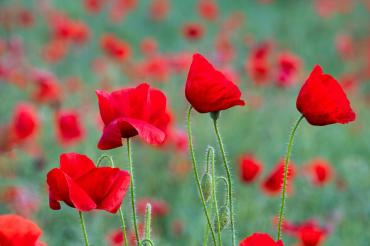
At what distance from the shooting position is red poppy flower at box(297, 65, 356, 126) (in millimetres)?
1401

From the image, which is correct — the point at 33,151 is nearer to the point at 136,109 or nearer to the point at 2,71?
A: the point at 2,71

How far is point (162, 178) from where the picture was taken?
4.42 metres

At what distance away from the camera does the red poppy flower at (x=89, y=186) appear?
129cm

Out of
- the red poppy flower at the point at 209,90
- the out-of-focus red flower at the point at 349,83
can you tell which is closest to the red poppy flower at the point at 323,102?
the red poppy flower at the point at 209,90

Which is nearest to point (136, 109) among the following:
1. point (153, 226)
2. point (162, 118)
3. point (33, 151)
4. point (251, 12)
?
point (162, 118)

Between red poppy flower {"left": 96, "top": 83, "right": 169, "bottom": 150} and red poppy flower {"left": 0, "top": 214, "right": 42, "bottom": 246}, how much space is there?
20cm

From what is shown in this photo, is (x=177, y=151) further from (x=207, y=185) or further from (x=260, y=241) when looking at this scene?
(x=260, y=241)

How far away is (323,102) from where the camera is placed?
1398mm

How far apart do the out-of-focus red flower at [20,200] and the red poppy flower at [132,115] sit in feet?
6.09

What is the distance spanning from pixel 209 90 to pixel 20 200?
6.46ft

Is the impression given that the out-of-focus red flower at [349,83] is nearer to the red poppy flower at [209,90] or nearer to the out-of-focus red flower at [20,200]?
the out-of-focus red flower at [20,200]

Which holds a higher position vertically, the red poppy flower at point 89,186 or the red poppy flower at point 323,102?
the red poppy flower at point 323,102

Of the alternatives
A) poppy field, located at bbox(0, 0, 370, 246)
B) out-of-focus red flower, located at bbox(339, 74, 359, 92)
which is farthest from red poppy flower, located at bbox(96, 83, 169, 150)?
out-of-focus red flower, located at bbox(339, 74, 359, 92)

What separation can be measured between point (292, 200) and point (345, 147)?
1286mm
